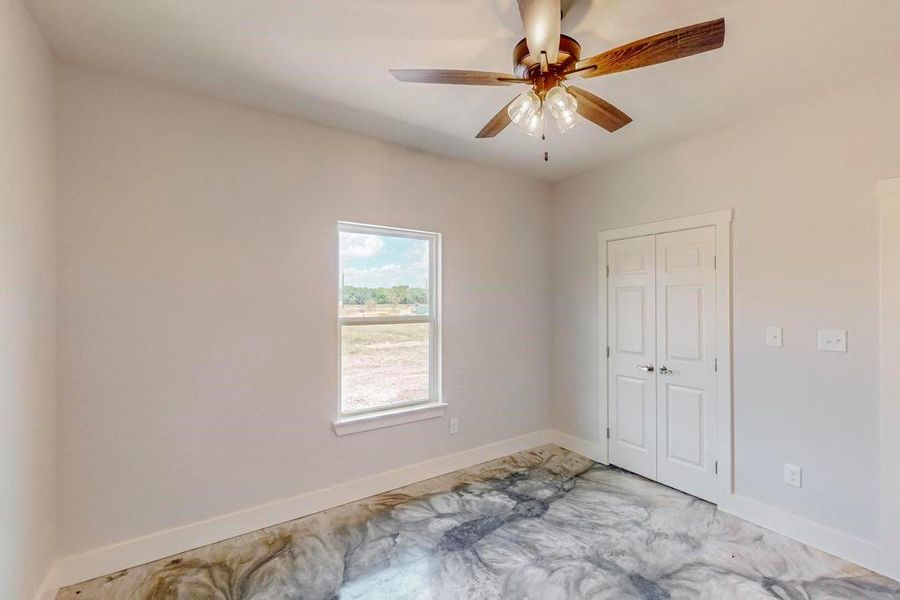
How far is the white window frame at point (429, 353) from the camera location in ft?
9.43

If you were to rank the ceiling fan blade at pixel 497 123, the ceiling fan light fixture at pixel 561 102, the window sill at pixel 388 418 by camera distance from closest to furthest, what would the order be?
the ceiling fan light fixture at pixel 561 102 → the ceiling fan blade at pixel 497 123 → the window sill at pixel 388 418

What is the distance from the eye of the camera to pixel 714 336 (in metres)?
2.82

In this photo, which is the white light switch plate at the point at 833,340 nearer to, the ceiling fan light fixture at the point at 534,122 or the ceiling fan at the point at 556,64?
the ceiling fan at the point at 556,64

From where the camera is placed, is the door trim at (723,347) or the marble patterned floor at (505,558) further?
the door trim at (723,347)

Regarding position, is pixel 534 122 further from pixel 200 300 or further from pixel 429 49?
pixel 200 300

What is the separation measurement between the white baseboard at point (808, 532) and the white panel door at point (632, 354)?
0.62 meters

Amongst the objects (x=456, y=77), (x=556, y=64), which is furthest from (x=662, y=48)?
(x=456, y=77)

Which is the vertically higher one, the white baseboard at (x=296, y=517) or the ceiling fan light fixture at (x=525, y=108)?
the ceiling fan light fixture at (x=525, y=108)

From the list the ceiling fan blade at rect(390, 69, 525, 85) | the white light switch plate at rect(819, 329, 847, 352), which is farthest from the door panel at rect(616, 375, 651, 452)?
the ceiling fan blade at rect(390, 69, 525, 85)

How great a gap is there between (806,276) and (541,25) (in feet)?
7.31

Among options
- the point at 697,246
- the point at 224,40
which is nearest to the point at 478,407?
the point at 697,246

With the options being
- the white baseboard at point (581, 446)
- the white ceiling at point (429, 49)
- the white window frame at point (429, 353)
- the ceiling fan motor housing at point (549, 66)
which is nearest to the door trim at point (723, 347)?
the white ceiling at point (429, 49)

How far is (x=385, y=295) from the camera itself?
311 centimetres

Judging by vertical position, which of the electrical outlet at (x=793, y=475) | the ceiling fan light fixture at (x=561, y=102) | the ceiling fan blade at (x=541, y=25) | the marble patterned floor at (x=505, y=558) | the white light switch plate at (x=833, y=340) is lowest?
the marble patterned floor at (x=505, y=558)
